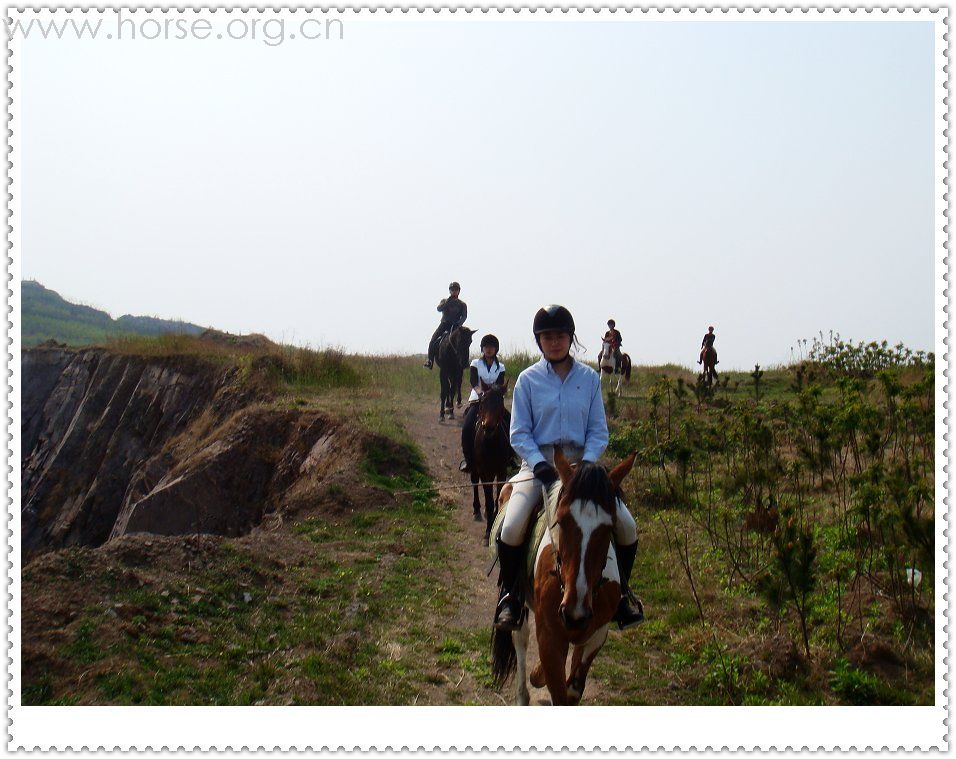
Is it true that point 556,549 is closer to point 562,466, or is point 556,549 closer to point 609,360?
point 562,466

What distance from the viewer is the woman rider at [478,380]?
1127 centimetres

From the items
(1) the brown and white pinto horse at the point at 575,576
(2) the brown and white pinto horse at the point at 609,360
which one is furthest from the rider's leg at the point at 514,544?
(2) the brown and white pinto horse at the point at 609,360

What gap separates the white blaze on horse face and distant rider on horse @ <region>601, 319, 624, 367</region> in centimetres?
1881

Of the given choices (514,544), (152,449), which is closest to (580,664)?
(514,544)

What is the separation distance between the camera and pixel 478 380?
12.0 meters

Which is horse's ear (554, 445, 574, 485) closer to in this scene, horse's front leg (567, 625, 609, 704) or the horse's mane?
the horse's mane

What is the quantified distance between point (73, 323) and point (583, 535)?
45.0 m

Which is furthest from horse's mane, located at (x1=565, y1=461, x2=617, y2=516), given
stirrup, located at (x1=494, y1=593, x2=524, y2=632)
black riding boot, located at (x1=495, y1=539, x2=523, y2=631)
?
stirrup, located at (x1=494, y1=593, x2=524, y2=632)

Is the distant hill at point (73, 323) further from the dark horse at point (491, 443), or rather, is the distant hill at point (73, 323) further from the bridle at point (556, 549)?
the bridle at point (556, 549)

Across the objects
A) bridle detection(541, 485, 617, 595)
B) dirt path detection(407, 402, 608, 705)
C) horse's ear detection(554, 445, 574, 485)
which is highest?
horse's ear detection(554, 445, 574, 485)

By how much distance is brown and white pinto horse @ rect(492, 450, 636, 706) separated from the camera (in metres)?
4.38

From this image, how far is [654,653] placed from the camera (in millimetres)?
7129

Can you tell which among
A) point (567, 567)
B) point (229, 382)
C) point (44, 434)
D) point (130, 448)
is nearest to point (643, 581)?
point (567, 567)

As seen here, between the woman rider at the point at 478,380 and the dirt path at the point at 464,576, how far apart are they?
1188 millimetres
